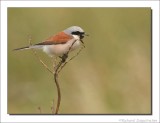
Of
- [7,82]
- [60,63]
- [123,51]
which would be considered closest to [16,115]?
[7,82]

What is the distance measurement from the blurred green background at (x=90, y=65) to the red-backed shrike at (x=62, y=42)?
63 cm

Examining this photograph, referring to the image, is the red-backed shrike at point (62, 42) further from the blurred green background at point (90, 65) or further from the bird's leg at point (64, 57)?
the blurred green background at point (90, 65)

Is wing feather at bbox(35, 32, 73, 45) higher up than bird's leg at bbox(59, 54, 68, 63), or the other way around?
wing feather at bbox(35, 32, 73, 45)

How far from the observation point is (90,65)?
9812 millimetres

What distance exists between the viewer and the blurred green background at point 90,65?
373 inches

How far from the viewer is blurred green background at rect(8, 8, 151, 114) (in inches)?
373

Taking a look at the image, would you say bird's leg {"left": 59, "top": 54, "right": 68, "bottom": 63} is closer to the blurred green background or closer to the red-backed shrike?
the red-backed shrike

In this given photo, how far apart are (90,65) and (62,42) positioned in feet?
4.19

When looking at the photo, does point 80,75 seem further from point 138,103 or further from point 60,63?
point 60,63

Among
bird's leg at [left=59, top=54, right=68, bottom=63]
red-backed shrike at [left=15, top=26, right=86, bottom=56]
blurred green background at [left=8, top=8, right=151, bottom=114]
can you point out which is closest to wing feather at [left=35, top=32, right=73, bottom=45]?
red-backed shrike at [left=15, top=26, right=86, bottom=56]

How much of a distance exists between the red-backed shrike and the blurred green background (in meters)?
0.63

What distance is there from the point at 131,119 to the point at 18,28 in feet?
5.54

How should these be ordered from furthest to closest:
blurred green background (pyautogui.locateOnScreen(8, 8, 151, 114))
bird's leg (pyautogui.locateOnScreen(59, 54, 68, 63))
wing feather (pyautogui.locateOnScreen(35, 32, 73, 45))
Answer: blurred green background (pyautogui.locateOnScreen(8, 8, 151, 114))
wing feather (pyautogui.locateOnScreen(35, 32, 73, 45))
bird's leg (pyautogui.locateOnScreen(59, 54, 68, 63))

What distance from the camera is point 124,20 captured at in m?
10.2
